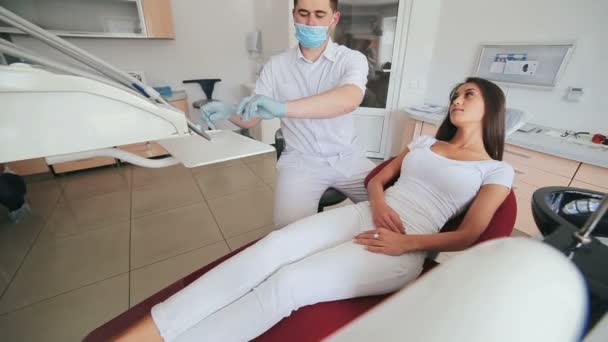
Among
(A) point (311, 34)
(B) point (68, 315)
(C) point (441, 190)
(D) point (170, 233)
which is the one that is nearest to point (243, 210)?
(D) point (170, 233)

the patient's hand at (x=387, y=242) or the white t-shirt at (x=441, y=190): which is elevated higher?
the white t-shirt at (x=441, y=190)

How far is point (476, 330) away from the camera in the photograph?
20cm

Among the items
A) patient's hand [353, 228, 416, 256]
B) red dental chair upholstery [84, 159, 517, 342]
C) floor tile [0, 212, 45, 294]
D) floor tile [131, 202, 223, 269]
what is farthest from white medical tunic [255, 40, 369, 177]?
floor tile [0, 212, 45, 294]

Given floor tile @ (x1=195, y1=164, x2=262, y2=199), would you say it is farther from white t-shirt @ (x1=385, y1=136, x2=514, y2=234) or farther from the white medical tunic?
white t-shirt @ (x1=385, y1=136, x2=514, y2=234)

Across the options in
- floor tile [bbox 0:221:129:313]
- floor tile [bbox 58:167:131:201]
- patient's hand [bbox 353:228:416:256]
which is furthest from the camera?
floor tile [bbox 58:167:131:201]

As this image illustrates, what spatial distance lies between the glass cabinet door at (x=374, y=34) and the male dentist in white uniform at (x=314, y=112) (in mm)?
1765

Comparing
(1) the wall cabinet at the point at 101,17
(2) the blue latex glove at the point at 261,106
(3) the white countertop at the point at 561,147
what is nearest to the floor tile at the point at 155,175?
(1) the wall cabinet at the point at 101,17

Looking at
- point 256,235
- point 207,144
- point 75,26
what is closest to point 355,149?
point 207,144

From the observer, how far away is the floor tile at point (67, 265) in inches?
58.9

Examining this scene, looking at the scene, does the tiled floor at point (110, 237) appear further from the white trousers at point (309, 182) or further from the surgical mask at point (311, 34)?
the surgical mask at point (311, 34)

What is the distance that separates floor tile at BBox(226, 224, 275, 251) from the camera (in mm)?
1870

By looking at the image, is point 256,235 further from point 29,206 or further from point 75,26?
point 75,26

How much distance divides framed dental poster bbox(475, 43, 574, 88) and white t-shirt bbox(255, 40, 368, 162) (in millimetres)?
1661

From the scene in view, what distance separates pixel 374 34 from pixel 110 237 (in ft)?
10.4
